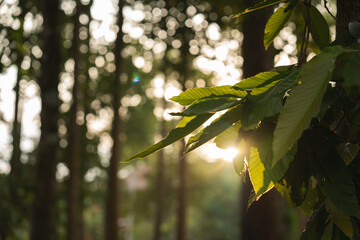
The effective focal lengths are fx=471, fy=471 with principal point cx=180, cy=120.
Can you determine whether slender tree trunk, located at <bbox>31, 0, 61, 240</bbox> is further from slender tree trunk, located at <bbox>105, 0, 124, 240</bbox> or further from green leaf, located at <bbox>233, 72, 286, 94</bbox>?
slender tree trunk, located at <bbox>105, 0, 124, 240</bbox>

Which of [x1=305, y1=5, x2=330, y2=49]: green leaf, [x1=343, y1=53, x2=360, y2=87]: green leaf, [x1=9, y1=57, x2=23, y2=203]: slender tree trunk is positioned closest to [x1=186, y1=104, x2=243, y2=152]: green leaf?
[x1=343, y1=53, x2=360, y2=87]: green leaf

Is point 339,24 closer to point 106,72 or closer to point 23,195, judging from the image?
point 23,195

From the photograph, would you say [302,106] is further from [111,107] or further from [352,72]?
[111,107]

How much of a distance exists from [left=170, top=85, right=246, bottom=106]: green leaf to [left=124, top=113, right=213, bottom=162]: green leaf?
6 cm

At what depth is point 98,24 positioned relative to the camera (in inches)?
651

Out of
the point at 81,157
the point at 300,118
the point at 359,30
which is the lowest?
the point at 81,157

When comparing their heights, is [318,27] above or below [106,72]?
above

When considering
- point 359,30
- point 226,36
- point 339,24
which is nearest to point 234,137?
point 359,30

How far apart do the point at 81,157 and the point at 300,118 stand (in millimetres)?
18620

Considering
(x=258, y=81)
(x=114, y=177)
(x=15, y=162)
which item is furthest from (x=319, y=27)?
(x=15, y=162)

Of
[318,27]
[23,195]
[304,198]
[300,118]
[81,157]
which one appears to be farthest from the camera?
[81,157]

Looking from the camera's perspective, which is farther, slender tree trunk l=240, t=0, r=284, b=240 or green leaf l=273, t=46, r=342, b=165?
slender tree trunk l=240, t=0, r=284, b=240

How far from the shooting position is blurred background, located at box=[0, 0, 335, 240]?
7.32 meters

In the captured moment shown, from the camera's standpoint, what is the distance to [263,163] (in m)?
1.15
